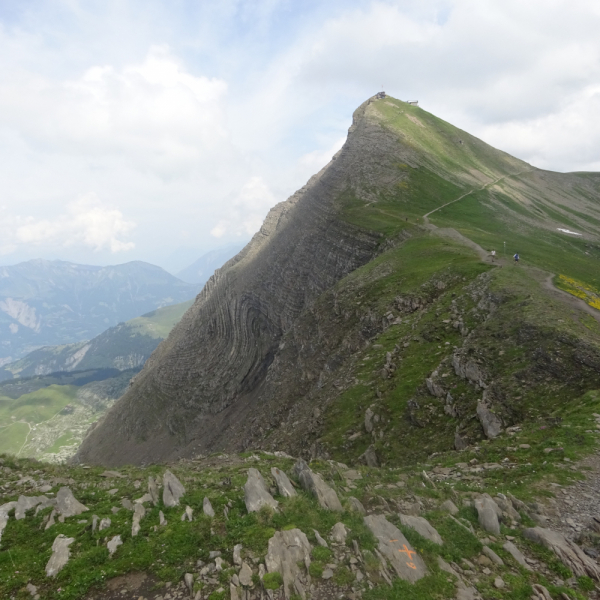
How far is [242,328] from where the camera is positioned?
90.1 meters

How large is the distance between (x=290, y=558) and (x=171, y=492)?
6.19 metres

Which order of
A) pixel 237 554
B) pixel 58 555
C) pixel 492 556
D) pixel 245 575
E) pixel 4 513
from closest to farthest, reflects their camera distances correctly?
pixel 245 575 → pixel 237 554 → pixel 58 555 → pixel 492 556 → pixel 4 513

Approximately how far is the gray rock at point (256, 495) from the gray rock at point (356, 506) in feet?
10.7

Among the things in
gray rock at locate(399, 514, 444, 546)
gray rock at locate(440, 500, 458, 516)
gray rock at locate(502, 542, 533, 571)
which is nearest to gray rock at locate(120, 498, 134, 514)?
gray rock at locate(399, 514, 444, 546)

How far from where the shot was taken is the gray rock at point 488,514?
1438cm

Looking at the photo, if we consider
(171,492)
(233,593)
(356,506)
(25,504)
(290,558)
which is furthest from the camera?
(356,506)

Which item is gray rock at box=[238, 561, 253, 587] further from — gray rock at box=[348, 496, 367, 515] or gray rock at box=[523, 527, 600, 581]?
gray rock at box=[523, 527, 600, 581]

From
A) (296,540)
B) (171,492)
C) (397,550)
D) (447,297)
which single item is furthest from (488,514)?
(447,297)

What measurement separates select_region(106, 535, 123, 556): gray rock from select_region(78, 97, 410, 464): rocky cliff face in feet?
177

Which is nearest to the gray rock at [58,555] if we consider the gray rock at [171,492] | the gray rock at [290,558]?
the gray rock at [171,492]

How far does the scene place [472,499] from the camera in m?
16.2

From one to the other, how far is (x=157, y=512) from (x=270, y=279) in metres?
77.5

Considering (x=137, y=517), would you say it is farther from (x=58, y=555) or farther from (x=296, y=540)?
(x=296, y=540)

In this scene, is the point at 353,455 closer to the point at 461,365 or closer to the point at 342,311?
the point at 461,365
